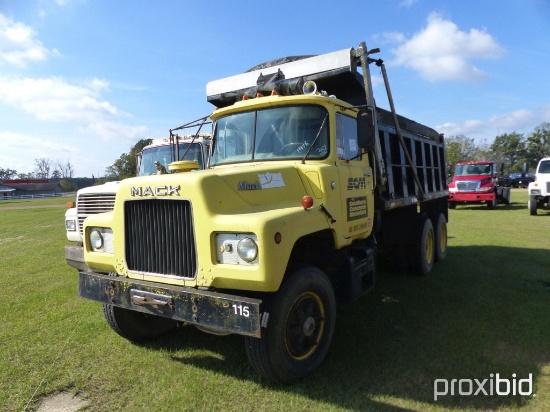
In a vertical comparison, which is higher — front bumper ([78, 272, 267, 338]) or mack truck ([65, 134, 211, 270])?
mack truck ([65, 134, 211, 270])

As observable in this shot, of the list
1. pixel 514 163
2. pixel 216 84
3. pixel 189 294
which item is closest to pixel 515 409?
pixel 189 294

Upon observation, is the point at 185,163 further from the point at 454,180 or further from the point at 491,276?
the point at 454,180

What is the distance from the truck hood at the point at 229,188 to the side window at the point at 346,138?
27.4 inches

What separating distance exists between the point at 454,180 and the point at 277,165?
59.7 ft

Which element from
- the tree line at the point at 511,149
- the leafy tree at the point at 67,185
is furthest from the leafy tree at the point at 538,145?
the leafy tree at the point at 67,185

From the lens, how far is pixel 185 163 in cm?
415

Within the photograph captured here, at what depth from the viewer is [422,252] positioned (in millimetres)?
6930

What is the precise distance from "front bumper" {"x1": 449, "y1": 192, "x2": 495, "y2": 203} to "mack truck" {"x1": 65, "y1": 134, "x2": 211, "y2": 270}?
15.1 m

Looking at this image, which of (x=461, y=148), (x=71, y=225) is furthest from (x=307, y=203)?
(x=461, y=148)

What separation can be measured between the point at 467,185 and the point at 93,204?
17.9 meters

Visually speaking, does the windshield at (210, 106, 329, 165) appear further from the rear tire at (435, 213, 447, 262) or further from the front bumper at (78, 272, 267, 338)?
the rear tire at (435, 213, 447, 262)

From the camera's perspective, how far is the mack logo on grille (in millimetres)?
3375

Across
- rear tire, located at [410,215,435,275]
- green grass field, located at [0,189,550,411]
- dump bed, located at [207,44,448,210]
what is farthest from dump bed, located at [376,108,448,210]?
green grass field, located at [0,189,550,411]

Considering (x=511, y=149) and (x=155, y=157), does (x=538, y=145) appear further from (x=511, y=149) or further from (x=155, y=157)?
(x=155, y=157)
